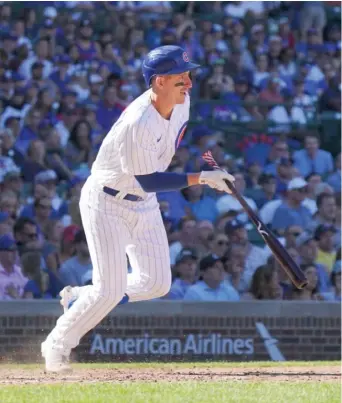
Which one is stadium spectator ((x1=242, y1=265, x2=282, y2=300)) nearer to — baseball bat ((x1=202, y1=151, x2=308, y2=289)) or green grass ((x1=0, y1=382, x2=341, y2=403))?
baseball bat ((x1=202, y1=151, x2=308, y2=289))

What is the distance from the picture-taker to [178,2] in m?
14.9

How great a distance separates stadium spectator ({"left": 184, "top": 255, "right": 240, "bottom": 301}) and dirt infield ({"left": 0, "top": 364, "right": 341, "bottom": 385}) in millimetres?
2383

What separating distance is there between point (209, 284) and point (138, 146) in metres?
3.97

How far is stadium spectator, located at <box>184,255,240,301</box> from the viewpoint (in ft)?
33.9

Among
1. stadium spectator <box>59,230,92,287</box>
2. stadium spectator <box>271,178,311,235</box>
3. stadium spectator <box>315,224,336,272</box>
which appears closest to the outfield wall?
stadium spectator <box>59,230,92,287</box>

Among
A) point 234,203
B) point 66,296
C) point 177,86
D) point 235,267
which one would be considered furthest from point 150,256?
point 234,203

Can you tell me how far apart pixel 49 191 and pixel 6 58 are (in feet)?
7.82

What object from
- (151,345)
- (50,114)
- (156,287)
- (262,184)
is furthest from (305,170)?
(156,287)

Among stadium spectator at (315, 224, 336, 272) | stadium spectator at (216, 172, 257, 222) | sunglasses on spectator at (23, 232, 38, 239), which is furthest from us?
stadium spectator at (216, 172, 257, 222)

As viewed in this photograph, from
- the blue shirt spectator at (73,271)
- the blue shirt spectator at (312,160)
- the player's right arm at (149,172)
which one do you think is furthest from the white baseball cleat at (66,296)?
the blue shirt spectator at (312,160)

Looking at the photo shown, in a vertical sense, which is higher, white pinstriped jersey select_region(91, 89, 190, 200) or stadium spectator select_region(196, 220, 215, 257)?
white pinstriped jersey select_region(91, 89, 190, 200)

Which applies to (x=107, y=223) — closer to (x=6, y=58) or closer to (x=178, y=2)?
(x=6, y=58)

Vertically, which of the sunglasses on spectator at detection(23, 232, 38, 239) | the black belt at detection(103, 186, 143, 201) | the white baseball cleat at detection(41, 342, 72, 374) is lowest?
the white baseball cleat at detection(41, 342, 72, 374)

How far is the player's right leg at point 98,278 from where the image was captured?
6797 mm
